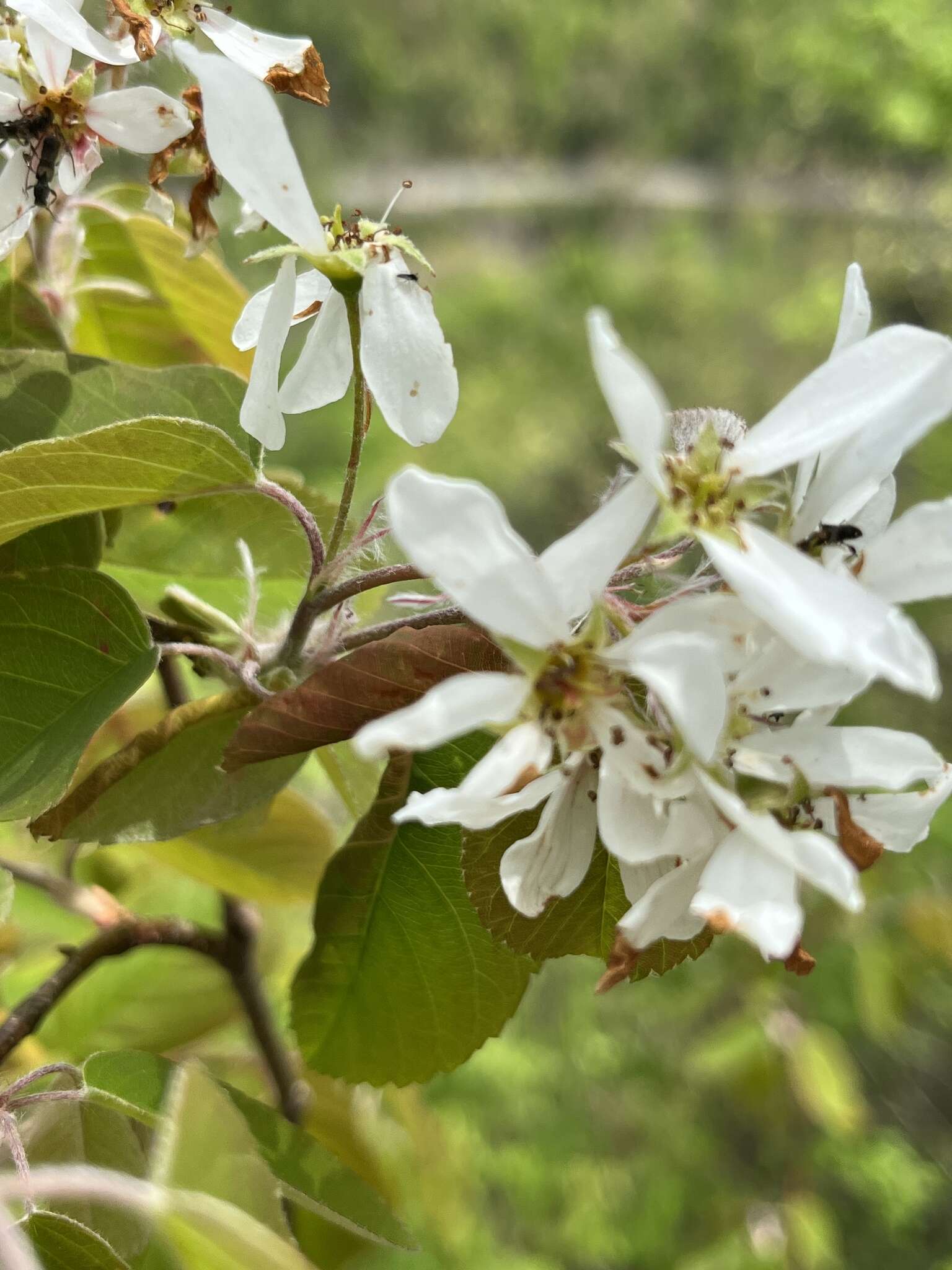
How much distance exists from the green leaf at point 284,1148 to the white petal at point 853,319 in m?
0.25

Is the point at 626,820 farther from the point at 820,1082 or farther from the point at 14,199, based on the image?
the point at 820,1082

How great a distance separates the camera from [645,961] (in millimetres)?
263

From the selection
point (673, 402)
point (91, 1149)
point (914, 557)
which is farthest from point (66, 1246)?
point (673, 402)

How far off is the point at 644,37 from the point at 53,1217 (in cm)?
586

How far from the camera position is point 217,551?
1.29ft

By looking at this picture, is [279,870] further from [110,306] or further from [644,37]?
[644,37]

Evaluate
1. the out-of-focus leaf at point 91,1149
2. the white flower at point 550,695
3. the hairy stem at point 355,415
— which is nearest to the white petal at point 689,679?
the white flower at point 550,695

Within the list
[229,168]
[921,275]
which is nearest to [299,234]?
[229,168]

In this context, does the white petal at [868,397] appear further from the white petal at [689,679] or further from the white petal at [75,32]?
the white petal at [75,32]

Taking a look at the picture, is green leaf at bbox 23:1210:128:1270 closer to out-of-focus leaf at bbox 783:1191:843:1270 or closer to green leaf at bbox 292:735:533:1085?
green leaf at bbox 292:735:533:1085

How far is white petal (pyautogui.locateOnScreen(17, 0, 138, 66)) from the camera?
0.89ft

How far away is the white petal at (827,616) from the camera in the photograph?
178mm

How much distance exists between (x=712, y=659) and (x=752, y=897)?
0.04m

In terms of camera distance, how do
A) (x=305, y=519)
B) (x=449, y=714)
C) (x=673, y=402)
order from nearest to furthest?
(x=449, y=714) → (x=305, y=519) → (x=673, y=402)
